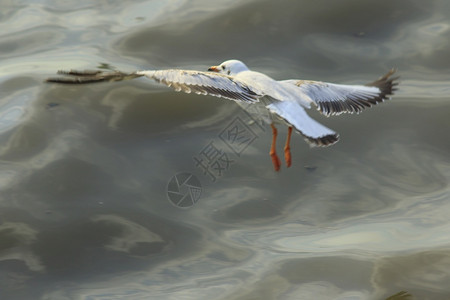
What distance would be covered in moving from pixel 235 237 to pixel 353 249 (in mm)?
1086

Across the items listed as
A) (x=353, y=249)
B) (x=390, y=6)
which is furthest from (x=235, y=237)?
(x=390, y=6)

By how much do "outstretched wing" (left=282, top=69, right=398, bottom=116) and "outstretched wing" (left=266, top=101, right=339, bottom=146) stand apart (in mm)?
480

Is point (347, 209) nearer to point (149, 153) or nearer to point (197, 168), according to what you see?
point (197, 168)

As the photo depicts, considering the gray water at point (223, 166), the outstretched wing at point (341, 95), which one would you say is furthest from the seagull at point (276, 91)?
the gray water at point (223, 166)

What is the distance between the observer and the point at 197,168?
809cm

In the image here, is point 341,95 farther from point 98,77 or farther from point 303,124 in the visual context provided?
point 98,77

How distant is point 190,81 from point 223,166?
6.21 ft

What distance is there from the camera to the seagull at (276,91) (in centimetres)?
627

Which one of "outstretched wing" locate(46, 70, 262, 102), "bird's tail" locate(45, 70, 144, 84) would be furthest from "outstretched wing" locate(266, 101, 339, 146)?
"bird's tail" locate(45, 70, 144, 84)

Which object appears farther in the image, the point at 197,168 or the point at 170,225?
the point at 197,168

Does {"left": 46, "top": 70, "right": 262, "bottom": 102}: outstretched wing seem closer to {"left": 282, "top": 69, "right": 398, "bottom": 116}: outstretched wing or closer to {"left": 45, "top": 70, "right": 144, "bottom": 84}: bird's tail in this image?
{"left": 45, "top": 70, "right": 144, "bottom": 84}: bird's tail

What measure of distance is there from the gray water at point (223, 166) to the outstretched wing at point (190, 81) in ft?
5.03

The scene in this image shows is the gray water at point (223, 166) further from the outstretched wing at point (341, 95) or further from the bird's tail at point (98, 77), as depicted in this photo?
the bird's tail at point (98, 77)

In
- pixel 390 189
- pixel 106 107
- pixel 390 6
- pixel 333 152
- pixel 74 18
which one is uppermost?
pixel 74 18
